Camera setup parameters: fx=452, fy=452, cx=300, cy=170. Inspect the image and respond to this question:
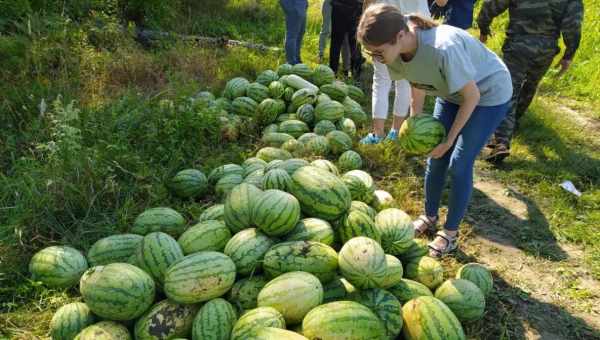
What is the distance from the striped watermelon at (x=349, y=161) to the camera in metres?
4.35

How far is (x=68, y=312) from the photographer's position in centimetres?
248

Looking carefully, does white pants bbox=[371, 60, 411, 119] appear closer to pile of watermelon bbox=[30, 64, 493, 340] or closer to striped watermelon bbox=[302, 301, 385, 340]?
pile of watermelon bbox=[30, 64, 493, 340]

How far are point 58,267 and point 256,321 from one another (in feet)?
4.74

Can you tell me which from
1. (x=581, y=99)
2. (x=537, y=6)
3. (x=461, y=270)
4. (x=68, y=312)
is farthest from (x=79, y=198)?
(x=581, y=99)

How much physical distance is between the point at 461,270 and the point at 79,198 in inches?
114

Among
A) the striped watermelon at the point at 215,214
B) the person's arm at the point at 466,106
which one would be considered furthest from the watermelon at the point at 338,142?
the striped watermelon at the point at 215,214

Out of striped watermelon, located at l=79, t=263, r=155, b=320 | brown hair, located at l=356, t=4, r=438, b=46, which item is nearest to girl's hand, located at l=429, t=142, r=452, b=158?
brown hair, located at l=356, t=4, r=438, b=46

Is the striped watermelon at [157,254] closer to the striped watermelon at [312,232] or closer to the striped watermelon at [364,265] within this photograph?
the striped watermelon at [312,232]

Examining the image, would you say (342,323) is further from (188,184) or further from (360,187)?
(188,184)

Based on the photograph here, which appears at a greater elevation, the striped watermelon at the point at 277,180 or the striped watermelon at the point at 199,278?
the striped watermelon at the point at 277,180

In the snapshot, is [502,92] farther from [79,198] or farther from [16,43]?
[16,43]

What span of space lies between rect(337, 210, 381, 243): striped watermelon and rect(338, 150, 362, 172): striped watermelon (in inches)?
53.1

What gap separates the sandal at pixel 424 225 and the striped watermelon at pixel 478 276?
71 cm

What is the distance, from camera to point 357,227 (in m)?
2.93
